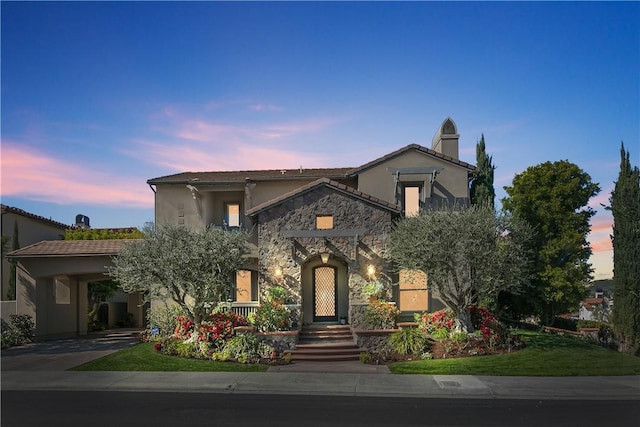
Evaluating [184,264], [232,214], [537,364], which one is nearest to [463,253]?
[537,364]

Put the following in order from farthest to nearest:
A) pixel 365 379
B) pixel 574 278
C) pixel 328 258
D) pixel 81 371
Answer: pixel 574 278, pixel 328 258, pixel 81 371, pixel 365 379

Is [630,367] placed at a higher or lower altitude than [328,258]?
lower

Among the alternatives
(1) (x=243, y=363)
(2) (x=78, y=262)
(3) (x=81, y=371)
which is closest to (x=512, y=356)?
(1) (x=243, y=363)

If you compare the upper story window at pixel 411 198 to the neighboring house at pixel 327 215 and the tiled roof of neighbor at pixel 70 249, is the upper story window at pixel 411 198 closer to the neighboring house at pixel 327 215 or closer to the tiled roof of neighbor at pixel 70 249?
the neighboring house at pixel 327 215

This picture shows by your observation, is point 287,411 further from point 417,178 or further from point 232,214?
point 232,214

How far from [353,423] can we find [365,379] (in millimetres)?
4441

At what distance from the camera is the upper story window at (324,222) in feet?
68.1

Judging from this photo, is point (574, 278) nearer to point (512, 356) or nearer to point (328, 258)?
point (512, 356)

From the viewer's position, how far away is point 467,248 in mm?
17266

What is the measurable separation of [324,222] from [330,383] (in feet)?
27.0

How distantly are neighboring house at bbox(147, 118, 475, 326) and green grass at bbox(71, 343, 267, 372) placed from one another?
14.3 ft

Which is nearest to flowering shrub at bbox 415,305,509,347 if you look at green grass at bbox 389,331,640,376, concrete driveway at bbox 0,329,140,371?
green grass at bbox 389,331,640,376

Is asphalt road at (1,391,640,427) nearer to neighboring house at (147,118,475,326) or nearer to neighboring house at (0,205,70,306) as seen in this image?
neighboring house at (147,118,475,326)

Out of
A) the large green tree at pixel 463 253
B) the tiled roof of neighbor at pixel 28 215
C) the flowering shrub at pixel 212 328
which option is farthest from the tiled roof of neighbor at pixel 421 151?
the tiled roof of neighbor at pixel 28 215
